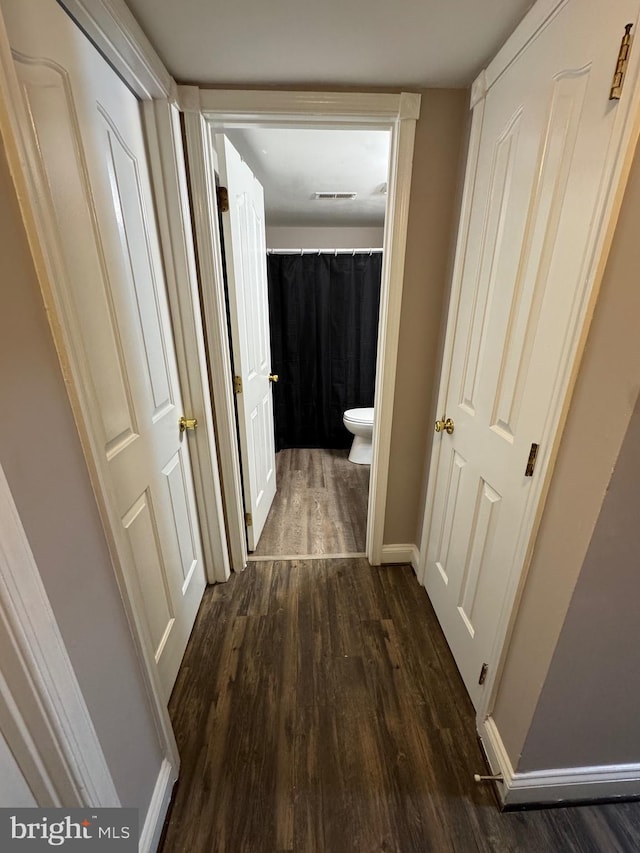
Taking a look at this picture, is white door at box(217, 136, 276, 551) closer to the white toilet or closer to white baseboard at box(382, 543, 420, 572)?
white baseboard at box(382, 543, 420, 572)

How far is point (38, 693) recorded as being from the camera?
0.56m

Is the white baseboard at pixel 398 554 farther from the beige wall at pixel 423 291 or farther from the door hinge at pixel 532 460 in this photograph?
the door hinge at pixel 532 460

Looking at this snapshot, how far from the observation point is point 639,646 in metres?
0.84

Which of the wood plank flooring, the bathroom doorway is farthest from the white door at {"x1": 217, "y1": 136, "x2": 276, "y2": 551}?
the bathroom doorway

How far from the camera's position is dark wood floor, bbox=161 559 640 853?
95 cm

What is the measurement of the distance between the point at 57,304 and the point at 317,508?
2.01m

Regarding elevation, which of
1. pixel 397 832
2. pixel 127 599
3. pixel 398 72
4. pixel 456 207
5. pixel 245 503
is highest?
pixel 398 72

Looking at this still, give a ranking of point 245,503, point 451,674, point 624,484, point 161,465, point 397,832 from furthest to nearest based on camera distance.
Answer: point 245,503 < point 451,674 < point 161,465 < point 397,832 < point 624,484

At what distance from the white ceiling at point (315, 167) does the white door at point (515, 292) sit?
0.67 metres

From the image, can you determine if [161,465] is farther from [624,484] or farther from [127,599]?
[624,484]

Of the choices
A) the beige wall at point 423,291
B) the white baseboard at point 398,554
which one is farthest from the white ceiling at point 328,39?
the white baseboard at point 398,554

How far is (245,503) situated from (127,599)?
106cm

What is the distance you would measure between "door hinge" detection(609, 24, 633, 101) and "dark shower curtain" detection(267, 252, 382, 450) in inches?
97.1

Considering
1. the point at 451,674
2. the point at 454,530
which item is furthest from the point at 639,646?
the point at 451,674
